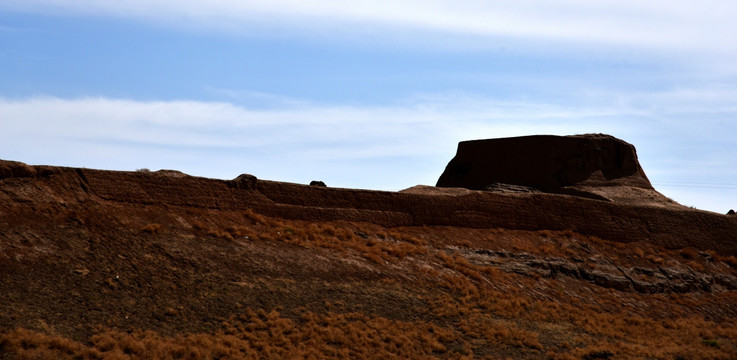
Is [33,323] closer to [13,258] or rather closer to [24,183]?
[13,258]

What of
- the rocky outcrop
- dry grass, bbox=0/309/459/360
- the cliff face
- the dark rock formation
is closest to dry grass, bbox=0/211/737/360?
dry grass, bbox=0/309/459/360

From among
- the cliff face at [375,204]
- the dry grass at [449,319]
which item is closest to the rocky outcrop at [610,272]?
the dry grass at [449,319]

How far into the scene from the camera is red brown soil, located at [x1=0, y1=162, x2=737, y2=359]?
631 inches

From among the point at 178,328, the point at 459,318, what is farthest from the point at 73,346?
the point at 459,318

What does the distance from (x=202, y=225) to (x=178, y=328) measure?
5004mm

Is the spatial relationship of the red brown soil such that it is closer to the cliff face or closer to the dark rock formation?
the cliff face

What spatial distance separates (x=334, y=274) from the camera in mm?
20516

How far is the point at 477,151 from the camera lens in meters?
34.0

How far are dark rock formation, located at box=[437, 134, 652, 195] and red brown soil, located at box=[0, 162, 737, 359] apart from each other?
4.07 meters

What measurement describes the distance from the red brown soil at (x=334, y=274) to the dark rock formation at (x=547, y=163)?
4069mm

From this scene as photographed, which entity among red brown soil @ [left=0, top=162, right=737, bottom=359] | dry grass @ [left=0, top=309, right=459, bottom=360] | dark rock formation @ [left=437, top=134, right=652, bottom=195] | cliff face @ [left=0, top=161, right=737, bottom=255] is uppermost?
dark rock formation @ [left=437, top=134, right=652, bottom=195]

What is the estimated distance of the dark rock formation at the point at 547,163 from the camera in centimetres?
3278

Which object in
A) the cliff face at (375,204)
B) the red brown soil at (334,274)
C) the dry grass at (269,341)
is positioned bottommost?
the dry grass at (269,341)

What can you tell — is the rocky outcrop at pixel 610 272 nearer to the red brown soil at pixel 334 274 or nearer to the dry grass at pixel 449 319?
the red brown soil at pixel 334 274
